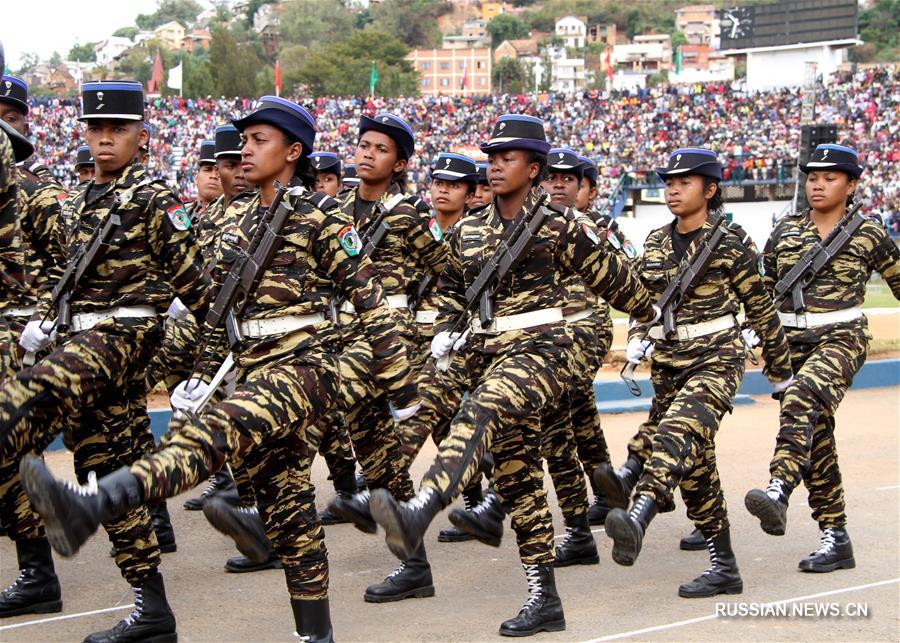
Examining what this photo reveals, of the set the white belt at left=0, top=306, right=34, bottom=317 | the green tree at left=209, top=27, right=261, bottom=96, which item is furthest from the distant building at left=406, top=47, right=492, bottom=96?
the white belt at left=0, top=306, right=34, bottom=317

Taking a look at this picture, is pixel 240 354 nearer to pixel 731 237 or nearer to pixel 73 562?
pixel 73 562

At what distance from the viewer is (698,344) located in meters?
6.83

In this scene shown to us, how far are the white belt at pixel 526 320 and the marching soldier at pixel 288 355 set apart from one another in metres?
0.58

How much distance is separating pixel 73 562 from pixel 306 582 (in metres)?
2.56

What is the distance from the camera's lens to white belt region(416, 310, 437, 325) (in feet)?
28.2

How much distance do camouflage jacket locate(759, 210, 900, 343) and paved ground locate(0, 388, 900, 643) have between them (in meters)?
1.44

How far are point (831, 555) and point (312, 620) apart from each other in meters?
3.37

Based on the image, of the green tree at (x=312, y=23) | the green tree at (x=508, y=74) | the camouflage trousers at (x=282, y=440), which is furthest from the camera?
the green tree at (x=312, y=23)

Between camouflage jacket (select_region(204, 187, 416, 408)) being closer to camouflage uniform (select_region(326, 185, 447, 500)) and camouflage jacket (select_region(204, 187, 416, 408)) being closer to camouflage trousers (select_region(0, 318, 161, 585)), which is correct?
camouflage uniform (select_region(326, 185, 447, 500))

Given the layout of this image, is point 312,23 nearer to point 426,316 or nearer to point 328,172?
point 328,172

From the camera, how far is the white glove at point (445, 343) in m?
6.60

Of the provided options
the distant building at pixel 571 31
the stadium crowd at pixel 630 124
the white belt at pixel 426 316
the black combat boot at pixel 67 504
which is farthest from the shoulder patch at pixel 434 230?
the distant building at pixel 571 31

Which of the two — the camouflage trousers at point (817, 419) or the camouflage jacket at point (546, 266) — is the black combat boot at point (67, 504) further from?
the camouflage trousers at point (817, 419)

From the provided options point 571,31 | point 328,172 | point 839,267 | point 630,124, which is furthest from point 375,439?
point 571,31
